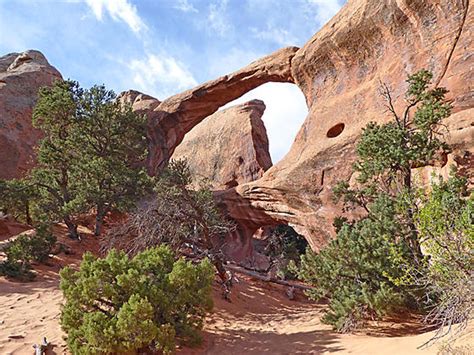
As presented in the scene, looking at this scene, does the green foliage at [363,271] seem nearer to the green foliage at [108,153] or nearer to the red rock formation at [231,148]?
the green foliage at [108,153]

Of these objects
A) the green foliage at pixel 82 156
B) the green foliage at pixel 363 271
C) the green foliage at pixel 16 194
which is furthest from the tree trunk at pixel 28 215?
the green foliage at pixel 363 271

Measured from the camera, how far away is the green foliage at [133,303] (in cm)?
556

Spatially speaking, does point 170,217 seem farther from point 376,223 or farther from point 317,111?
point 317,111

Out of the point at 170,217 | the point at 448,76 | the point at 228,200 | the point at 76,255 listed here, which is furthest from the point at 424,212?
the point at 228,200

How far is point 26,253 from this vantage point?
1054 centimetres

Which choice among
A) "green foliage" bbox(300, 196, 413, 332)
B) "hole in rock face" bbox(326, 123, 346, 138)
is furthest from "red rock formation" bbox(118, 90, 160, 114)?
"green foliage" bbox(300, 196, 413, 332)

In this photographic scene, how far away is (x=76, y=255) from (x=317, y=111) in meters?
11.2

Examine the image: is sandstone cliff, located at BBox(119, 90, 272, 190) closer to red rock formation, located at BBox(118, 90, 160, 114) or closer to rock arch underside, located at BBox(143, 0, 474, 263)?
red rock formation, located at BBox(118, 90, 160, 114)

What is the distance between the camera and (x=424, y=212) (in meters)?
4.70

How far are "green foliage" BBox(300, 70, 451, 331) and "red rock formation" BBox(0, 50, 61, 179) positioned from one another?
18.4 metres

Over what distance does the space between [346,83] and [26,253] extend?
42.8 ft

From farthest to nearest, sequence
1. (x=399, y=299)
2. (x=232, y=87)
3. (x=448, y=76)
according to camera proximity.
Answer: (x=232, y=87) < (x=448, y=76) < (x=399, y=299)

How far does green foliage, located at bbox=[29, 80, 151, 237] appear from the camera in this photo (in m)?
14.1

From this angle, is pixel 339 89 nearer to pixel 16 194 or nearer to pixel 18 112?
pixel 16 194
